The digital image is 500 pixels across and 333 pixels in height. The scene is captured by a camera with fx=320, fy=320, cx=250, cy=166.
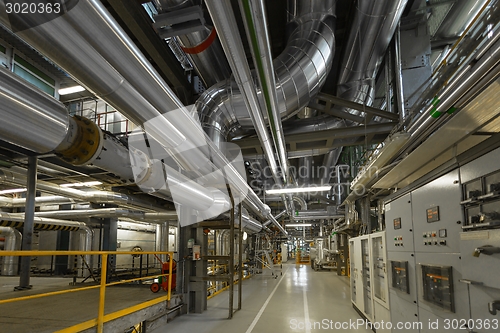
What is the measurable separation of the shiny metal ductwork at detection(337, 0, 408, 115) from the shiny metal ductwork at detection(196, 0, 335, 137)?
431 mm

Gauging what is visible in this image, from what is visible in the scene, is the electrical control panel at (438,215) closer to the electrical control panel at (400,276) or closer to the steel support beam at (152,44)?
the electrical control panel at (400,276)

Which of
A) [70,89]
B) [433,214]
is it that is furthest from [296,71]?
[70,89]

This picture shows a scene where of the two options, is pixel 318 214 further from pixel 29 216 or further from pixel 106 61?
pixel 106 61

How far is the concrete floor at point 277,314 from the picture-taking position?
6418 mm

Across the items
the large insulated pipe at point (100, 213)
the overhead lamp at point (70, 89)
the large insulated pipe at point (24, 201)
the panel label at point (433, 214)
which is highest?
the overhead lamp at point (70, 89)

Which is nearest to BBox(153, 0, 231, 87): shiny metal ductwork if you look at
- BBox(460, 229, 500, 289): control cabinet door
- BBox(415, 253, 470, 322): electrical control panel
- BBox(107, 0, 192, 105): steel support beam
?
BBox(107, 0, 192, 105): steel support beam

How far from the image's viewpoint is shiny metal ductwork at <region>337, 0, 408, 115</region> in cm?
406

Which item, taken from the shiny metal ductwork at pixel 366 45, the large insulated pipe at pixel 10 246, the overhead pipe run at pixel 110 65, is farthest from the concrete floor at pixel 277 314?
the large insulated pipe at pixel 10 246

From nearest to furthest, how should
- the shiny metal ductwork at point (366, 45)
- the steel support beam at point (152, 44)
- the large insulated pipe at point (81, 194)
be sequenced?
the shiny metal ductwork at point (366, 45), the steel support beam at point (152, 44), the large insulated pipe at point (81, 194)

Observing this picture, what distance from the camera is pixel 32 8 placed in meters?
1.91

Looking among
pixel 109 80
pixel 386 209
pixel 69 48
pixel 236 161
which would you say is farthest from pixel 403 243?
pixel 69 48

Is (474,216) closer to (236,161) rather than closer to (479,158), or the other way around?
(479,158)

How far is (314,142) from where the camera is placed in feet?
Answer: 21.6

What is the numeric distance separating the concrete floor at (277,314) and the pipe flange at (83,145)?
442 cm
